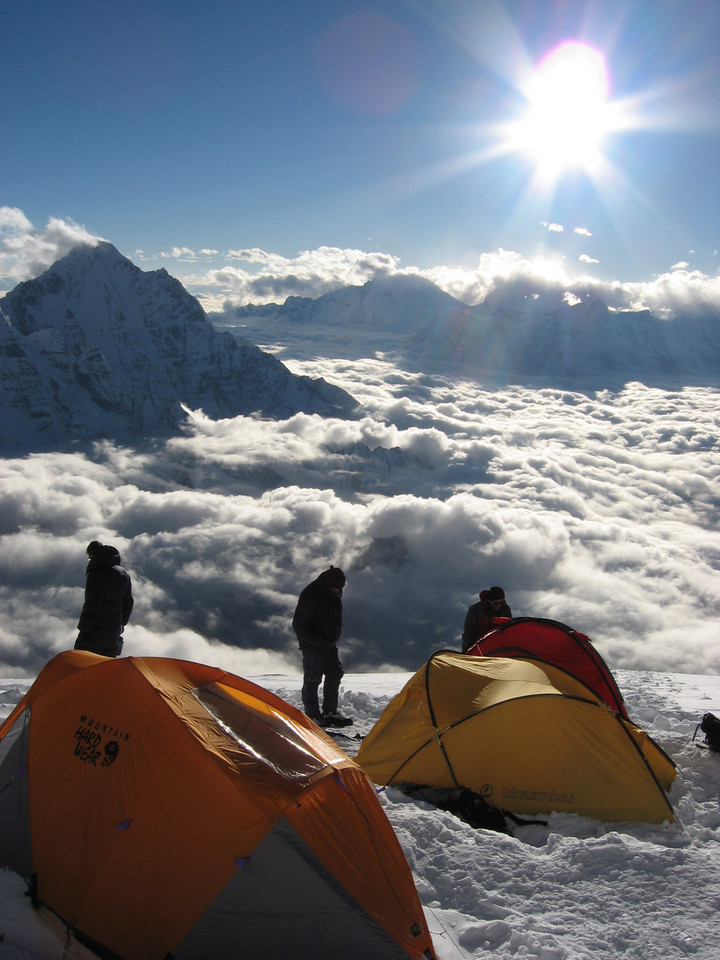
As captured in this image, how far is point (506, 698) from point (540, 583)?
641 ft

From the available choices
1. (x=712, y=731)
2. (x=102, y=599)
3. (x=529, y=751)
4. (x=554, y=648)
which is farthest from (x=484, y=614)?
(x=102, y=599)

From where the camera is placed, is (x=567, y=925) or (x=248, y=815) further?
(x=567, y=925)

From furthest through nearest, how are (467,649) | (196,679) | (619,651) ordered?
(619,651) → (467,649) → (196,679)

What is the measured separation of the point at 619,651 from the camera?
122 meters

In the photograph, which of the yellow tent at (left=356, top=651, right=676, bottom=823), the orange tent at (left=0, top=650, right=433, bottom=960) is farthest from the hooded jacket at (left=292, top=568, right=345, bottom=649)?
the orange tent at (left=0, top=650, right=433, bottom=960)

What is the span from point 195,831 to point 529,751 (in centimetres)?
439

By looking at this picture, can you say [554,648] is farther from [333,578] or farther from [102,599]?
[102,599]

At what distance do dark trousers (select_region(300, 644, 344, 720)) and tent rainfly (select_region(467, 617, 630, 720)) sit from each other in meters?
2.48

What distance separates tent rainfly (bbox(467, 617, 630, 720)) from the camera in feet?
30.0

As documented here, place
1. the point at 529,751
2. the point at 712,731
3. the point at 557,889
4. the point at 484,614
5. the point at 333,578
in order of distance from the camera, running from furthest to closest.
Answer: the point at 484,614
the point at 333,578
the point at 712,731
the point at 529,751
the point at 557,889

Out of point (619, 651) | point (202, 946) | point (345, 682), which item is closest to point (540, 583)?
point (619, 651)

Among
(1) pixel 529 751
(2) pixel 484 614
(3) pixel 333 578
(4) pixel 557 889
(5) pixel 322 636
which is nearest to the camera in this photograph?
(4) pixel 557 889

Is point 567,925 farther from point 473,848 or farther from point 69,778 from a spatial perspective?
point 69,778

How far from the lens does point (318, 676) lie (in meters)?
9.88
